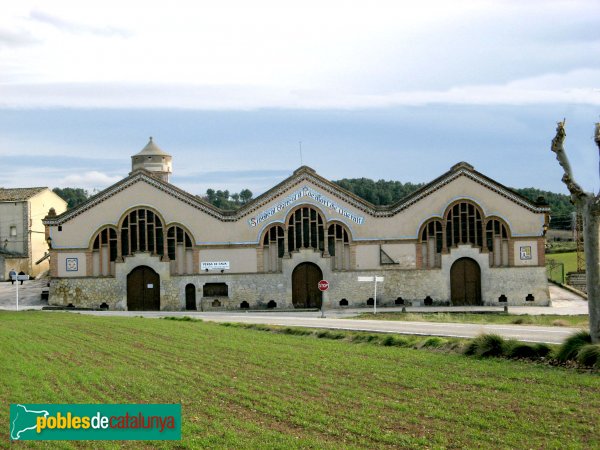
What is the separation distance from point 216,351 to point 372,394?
29.8 feet

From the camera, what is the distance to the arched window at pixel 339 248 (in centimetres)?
5509

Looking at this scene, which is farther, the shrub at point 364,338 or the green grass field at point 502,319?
the green grass field at point 502,319

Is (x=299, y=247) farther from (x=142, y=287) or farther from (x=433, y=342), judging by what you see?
(x=433, y=342)

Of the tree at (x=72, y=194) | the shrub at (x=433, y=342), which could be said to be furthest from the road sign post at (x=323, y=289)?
the tree at (x=72, y=194)

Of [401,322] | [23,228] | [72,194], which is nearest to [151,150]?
[23,228]

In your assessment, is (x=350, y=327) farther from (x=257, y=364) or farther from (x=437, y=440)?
(x=437, y=440)

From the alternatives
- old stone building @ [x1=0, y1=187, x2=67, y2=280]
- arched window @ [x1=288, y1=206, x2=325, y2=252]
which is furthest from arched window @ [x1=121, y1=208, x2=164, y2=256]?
old stone building @ [x1=0, y1=187, x2=67, y2=280]

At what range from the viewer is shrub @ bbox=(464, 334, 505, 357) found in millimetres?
23266

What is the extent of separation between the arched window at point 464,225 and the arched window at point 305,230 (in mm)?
8261

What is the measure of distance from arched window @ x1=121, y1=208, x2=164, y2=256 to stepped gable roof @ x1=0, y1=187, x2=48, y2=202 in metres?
23.9

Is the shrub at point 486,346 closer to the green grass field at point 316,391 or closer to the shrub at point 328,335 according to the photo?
the green grass field at point 316,391

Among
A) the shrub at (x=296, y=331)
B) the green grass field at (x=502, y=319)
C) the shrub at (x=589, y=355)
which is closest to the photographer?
the shrub at (x=589, y=355)

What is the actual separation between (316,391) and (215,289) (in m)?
37.2

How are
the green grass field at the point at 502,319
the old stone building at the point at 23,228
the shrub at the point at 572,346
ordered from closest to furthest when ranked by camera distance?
the shrub at the point at 572,346, the green grass field at the point at 502,319, the old stone building at the point at 23,228
